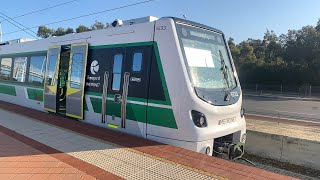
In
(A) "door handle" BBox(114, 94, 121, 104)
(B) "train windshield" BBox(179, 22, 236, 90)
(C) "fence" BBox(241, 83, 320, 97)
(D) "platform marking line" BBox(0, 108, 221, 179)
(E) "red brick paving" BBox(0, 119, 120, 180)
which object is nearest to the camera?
(E) "red brick paving" BBox(0, 119, 120, 180)

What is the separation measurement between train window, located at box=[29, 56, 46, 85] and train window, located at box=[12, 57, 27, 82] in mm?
645

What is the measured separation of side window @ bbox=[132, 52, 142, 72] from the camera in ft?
24.4

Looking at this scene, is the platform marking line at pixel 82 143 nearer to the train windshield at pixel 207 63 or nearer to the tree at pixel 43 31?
the train windshield at pixel 207 63

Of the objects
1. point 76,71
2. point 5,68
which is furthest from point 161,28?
point 5,68

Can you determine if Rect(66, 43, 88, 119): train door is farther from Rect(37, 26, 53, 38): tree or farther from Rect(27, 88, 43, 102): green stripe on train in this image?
Rect(37, 26, 53, 38): tree

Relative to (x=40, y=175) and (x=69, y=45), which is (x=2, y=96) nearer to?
(x=69, y=45)

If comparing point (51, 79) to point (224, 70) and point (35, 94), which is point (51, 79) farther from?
point (224, 70)

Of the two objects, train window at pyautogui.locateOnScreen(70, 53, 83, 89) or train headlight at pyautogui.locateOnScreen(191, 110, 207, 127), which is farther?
train window at pyautogui.locateOnScreen(70, 53, 83, 89)

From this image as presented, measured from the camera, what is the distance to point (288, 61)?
51.0 meters

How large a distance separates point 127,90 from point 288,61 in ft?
157

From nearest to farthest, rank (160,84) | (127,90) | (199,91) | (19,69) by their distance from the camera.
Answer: (199,91) → (160,84) → (127,90) → (19,69)

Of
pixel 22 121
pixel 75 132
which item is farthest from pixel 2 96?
pixel 75 132

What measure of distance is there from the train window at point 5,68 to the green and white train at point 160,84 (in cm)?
541

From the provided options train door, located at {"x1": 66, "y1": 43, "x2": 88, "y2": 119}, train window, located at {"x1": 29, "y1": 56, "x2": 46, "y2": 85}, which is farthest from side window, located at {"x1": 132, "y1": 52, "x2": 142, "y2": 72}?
train window, located at {"x1": 29, "y1": 56, "x2": 46, "y2": 85}
